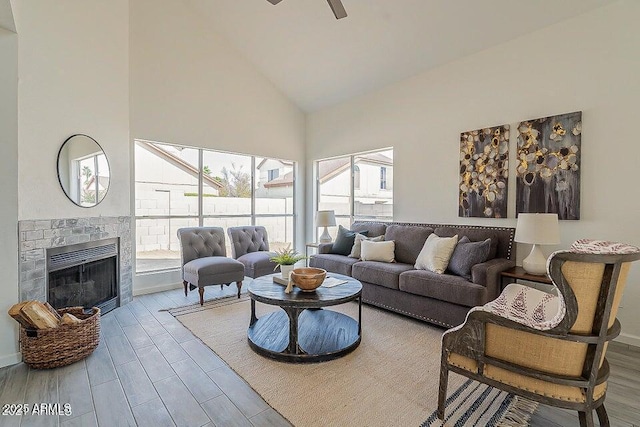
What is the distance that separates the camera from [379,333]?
307 cm

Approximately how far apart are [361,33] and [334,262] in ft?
10.1

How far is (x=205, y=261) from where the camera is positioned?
4039mm

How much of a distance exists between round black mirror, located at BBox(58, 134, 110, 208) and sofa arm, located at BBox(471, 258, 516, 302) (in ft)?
13.5

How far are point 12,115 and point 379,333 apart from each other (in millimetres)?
3723

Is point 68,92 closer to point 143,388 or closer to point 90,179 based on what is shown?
point 90,179

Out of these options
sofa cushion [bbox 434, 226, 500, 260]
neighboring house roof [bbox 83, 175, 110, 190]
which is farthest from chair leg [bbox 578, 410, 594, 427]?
neighboring house roof [bbox 83, 175, 110, 190]

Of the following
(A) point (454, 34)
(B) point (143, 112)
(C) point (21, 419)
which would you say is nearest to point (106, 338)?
(C) point (21, 419)

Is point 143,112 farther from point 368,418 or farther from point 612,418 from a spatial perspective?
point 612,418

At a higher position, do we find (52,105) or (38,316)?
(52,105)

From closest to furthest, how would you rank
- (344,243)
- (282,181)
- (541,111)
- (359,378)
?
1. (359,378)
2. (541,111)
3. (344,243)
4. (282,181)

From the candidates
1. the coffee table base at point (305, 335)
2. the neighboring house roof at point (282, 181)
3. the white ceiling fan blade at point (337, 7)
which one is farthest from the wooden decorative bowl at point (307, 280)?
the neighboring house roof at point (282, 181)

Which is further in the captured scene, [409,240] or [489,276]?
[409,240]

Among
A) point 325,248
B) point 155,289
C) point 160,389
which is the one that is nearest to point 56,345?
point 160,389

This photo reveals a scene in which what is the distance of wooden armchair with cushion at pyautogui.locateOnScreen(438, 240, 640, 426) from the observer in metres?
1.40
